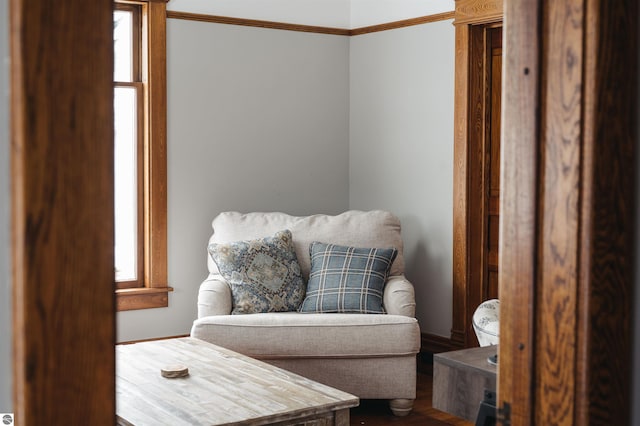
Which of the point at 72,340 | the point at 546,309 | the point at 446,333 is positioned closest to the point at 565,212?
the point at 546,309

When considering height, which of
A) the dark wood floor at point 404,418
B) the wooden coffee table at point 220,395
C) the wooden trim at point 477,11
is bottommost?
the dark wood floor at point 404,418

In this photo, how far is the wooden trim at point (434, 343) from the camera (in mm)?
4816

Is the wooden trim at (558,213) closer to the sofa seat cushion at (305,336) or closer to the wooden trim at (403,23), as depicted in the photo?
the sofa seat cushion at (305,336)

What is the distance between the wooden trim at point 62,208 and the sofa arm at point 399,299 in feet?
11.1

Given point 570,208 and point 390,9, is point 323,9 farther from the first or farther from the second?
point 570,208

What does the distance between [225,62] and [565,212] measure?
3.98 meters

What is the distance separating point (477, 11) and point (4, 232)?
3.90 m

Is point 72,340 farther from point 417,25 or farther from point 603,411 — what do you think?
point 417,25

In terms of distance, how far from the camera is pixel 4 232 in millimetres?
955

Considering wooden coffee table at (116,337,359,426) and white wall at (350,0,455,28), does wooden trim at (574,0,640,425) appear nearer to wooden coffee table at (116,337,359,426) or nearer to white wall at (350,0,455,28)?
wooden coffee table at (116,337,359,426)

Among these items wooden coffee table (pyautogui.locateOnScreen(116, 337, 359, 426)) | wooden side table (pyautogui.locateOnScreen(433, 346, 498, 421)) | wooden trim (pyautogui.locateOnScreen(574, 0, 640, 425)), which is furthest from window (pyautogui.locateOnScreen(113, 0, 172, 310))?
wooden trim (pyautogui.locateOnScreen(574, 0, 640, 425))

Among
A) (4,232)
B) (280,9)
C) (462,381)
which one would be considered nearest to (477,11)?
(280,9)

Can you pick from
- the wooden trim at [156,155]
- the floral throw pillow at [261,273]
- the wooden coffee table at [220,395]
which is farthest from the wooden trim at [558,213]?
the wooden trim at [156,155]

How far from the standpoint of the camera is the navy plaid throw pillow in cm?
436
